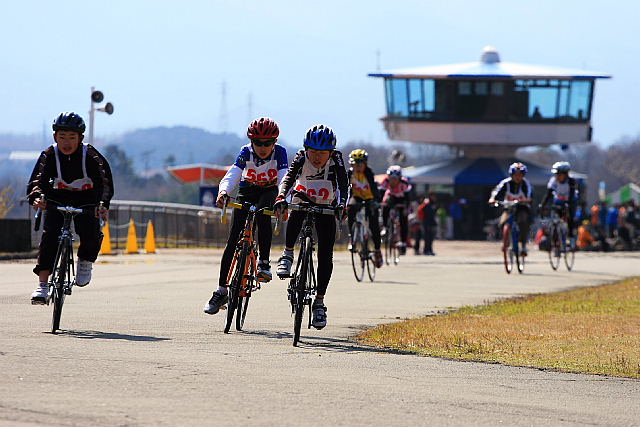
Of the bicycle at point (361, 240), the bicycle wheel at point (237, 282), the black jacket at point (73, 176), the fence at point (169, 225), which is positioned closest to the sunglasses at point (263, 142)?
the bicycle wheel at point (237, 282)

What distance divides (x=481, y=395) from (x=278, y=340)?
3.17 metres

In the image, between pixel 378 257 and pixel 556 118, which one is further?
pixel 556 118

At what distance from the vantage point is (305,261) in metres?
11.5

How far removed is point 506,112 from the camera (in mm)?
73125

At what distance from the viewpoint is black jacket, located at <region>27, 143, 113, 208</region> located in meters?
11.6

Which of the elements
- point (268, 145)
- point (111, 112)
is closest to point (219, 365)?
point (268, 145)

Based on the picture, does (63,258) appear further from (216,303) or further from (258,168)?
(258,168)

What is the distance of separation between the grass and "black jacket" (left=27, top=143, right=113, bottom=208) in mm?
2472

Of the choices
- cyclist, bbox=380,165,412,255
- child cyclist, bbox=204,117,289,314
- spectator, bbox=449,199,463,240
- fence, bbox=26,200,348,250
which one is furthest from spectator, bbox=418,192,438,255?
child cyclist, bbox=204,117,289,314

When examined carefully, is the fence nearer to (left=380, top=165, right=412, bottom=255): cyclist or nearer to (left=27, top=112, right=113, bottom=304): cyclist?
(left=380, top=165, right=412, bottom=255): cyclist

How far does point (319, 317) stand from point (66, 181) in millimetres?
2358

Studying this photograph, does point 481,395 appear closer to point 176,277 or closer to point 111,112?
point 176,277

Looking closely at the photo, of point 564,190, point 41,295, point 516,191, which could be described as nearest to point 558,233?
point 564,190

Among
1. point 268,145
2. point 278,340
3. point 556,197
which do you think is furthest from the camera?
point 556,197
